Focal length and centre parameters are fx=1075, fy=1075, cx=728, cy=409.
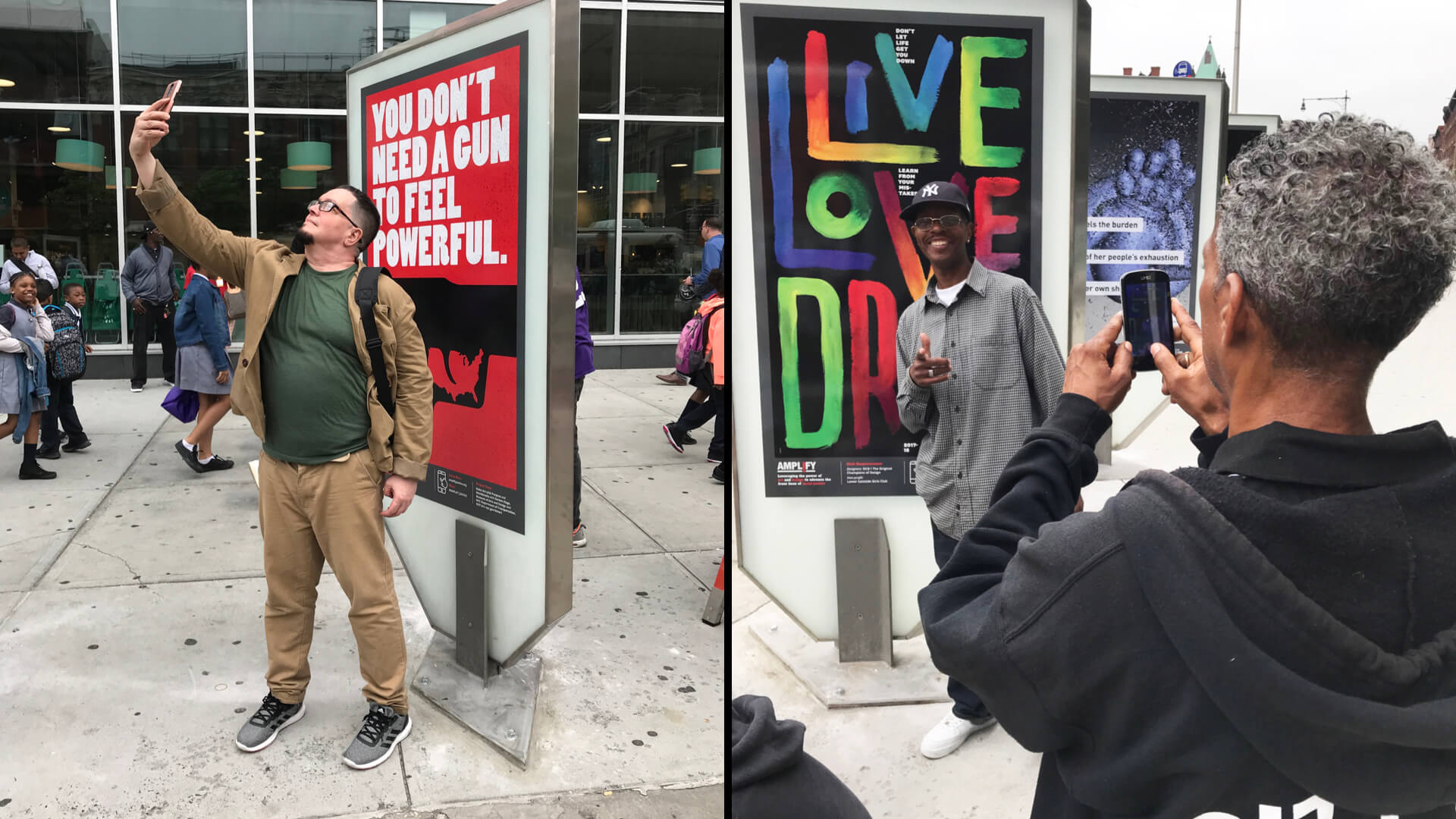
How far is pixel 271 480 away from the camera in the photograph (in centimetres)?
337

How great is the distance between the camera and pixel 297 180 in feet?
38.2

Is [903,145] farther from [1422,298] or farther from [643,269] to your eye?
[643,269]

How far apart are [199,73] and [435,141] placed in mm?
9315

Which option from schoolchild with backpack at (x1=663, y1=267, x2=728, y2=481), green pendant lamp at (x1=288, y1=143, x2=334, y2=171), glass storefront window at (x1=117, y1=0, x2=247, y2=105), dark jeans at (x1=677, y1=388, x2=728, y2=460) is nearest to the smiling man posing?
schoolchild with backpack at (x1=663, y1=267, x2=728, y2=481)

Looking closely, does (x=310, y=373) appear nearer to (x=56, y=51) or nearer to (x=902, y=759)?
(x=902, y=759)

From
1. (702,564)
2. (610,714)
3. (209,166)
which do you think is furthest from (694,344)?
(209,166)

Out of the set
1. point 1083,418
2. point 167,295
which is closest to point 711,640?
point 1083,418

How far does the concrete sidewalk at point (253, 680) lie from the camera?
3.19 metres

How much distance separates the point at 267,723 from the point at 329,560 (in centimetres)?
59

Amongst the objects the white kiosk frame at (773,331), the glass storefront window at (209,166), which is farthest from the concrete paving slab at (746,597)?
the glass storefront window at (209,166)

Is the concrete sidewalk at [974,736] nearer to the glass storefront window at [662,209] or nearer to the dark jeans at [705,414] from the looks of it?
the dark jeans at [705,414]

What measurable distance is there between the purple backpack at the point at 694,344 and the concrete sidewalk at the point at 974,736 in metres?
4.25

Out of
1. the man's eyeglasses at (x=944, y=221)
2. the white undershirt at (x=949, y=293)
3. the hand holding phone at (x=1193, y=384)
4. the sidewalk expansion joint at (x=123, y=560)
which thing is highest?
the man's eyeglasses at (x=944, y=221)

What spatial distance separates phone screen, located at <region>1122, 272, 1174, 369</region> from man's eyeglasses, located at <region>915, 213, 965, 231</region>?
0.90 metres
